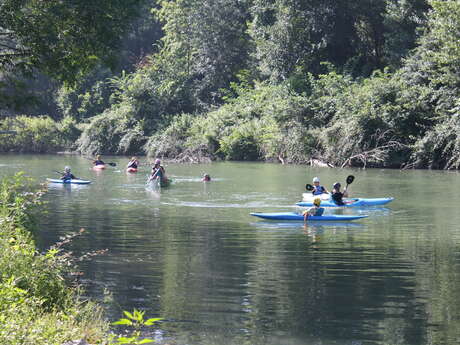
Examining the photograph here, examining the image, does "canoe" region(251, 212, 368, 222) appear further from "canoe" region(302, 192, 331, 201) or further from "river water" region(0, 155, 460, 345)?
"canoe" region(302, 192, 331, 201)

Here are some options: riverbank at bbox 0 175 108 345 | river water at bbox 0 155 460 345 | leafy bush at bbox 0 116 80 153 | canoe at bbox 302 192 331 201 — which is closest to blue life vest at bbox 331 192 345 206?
river water at bbox 0 155 460 345

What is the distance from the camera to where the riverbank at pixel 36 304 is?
814cm

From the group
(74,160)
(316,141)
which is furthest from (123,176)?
(74,160)

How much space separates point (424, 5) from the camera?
45844mm

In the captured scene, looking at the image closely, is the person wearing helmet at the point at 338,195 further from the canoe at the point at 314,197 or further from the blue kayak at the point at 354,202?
the canoe at the point at 314,197

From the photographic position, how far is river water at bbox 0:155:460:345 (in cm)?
1106

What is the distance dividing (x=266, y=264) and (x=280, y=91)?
35.3 m

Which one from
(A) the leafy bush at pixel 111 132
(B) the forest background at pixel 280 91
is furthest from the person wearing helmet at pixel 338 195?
(A) the leafy bush at pixel 111 132

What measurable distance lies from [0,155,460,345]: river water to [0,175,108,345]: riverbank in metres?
1.09

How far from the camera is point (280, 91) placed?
165 feet

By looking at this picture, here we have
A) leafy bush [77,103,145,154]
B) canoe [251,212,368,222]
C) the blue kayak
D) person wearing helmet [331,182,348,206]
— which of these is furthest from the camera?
leafy bush [77,103,145,154]

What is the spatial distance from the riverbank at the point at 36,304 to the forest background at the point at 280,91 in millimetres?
17969

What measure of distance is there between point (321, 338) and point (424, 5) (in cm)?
3824

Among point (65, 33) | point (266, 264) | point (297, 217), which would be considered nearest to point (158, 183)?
point (297, 217)
